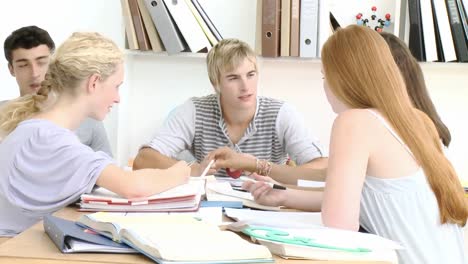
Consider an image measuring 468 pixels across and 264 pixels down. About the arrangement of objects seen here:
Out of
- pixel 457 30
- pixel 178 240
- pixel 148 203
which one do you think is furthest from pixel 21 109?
pixel 457 30

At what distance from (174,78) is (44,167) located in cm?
197

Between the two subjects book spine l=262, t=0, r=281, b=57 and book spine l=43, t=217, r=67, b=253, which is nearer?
book spine l=43, t=217, r=67, b=253

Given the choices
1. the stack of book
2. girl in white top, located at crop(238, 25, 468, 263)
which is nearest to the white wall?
the stack of book

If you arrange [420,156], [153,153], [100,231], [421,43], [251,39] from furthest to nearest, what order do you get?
[251,39]
[421,43]
[153,153]
[420,156]
[100,231]

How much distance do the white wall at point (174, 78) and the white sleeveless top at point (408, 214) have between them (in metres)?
1.97

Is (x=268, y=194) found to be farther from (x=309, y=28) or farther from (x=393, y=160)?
(x=309, y=28)

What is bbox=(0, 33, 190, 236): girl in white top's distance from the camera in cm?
195

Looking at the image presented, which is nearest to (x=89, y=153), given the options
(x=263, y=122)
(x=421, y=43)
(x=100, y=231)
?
(x=100, y=231)

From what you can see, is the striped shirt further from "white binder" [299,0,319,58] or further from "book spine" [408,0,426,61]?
"book spine" [408,0,426,61]

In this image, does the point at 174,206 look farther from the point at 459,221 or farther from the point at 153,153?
the point at 153,153

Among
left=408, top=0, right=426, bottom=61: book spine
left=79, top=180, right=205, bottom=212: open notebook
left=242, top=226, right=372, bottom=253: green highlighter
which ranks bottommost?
left=79, top=180, right=205, bottom=212: open notebook

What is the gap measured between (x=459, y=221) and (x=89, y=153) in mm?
954

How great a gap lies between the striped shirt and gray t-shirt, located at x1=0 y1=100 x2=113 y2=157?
0.24m

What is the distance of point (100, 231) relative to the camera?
1469mm
